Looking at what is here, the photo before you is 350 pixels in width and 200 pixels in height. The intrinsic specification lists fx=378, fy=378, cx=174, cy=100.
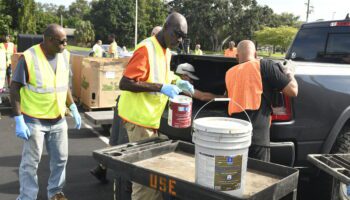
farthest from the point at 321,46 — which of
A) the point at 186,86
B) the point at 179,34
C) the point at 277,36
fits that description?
the point at 277,36

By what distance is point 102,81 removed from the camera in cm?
936

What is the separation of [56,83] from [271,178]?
8.04ft

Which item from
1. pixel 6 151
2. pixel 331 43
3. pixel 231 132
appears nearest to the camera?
pixel 231 132

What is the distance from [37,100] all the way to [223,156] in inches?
95.9

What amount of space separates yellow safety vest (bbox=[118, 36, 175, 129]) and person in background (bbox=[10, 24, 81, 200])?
894mm

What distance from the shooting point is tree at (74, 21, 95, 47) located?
250ft

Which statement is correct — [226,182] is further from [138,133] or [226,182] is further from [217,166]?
[138,133]

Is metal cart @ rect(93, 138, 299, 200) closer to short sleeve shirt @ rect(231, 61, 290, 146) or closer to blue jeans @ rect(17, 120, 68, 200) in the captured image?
short sleeve shirt @ rect(231, 61, 290, 146)

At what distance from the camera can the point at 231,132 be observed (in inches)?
80.5

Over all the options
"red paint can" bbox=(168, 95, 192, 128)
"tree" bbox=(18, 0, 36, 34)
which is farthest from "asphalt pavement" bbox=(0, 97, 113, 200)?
"tree" bbox=(18, 0, 36, 34)

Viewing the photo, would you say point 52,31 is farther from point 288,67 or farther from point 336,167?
point 336,167

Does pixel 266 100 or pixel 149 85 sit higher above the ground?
pixel 149 85

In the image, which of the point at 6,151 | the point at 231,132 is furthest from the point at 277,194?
the point at 6,151

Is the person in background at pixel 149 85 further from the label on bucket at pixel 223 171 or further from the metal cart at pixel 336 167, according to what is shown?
the metal cart at pixel 336 167
